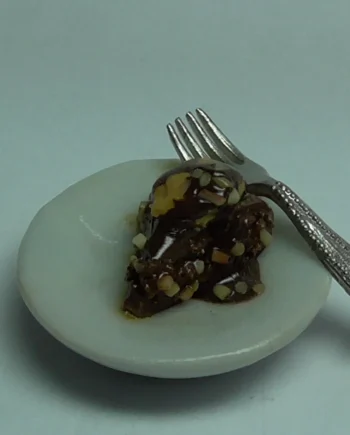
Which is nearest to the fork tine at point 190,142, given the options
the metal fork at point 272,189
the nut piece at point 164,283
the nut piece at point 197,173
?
the metal fork at point 272,189

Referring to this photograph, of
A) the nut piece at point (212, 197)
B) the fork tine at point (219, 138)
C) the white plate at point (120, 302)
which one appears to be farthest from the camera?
the fork tine at point (219, 138)

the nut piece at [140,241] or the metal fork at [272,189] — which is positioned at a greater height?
the metal fork at [272,189]

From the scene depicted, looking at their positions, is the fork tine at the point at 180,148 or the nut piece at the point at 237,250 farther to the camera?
the fork tine at the point at 180,148

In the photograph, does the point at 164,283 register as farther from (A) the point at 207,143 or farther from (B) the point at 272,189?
(A) the point at 207,143

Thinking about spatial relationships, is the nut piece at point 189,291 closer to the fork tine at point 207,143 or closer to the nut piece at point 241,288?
the nut piece at point 241,288

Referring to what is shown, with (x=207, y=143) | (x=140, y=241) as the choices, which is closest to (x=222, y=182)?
(x=140, y=241)

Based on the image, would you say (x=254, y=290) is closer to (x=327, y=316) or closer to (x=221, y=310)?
(x=221, y=310)

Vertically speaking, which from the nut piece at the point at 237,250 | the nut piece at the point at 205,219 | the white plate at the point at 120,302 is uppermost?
the nut piece at the point at 205,219

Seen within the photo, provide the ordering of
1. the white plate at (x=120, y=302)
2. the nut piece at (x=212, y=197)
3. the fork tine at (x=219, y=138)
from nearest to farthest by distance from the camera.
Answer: the white plate at (x=120, y=302), the nut piece at (x=212, y=197), the fork tine at (x=219, y=138)
